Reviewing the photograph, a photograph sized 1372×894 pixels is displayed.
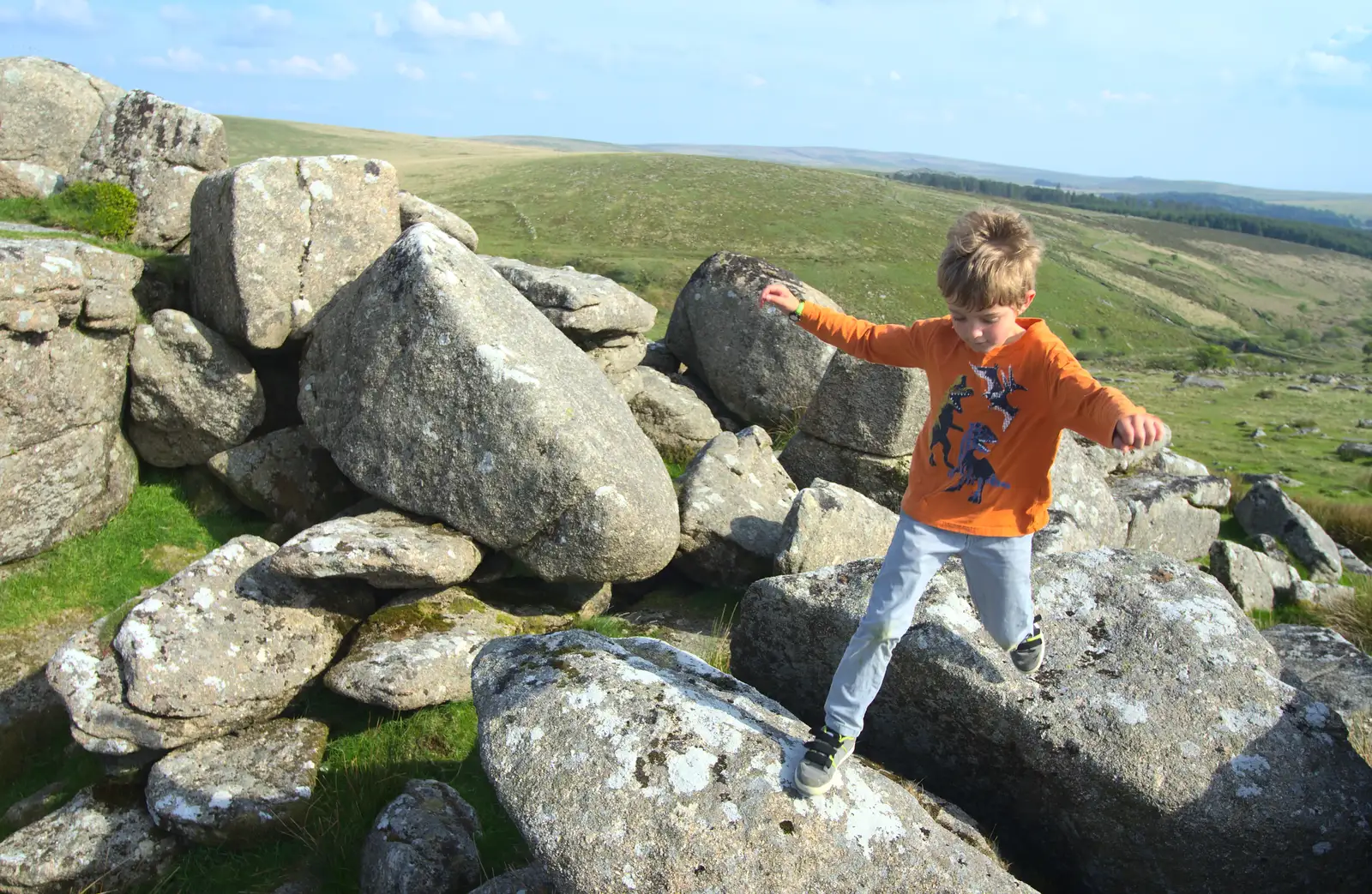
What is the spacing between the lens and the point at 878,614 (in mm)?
6434

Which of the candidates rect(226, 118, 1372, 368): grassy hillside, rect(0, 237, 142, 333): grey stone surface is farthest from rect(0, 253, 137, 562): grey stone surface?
rect(226, 118, 1372, 368): grassy hillside

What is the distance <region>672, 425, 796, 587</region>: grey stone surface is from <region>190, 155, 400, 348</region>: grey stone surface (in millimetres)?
6250

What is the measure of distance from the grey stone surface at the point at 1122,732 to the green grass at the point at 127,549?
9.66 metres

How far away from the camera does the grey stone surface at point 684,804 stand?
5.80 metres

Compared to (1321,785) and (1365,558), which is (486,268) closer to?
(1321,785)

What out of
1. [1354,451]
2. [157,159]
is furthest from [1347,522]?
[157,159]

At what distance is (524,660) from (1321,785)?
20.0ft

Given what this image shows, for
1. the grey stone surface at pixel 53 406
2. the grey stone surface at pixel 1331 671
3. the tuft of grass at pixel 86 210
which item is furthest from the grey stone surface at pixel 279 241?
the grey stone surface at pixel 1331 671

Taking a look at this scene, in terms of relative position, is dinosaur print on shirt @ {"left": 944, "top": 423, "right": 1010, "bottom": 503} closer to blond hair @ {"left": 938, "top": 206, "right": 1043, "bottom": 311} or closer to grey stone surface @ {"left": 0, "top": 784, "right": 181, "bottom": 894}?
blond hair @ {"left": 938, "top": 206, "right": 1043, "bottom": 311}

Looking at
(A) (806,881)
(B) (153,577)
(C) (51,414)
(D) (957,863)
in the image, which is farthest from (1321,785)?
(C) (51,414)

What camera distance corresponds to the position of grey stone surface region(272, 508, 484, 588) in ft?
34.3

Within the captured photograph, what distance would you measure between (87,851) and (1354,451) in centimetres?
5084

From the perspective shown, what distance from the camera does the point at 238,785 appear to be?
8.89 meters

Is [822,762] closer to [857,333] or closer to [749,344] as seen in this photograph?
[857,333]
